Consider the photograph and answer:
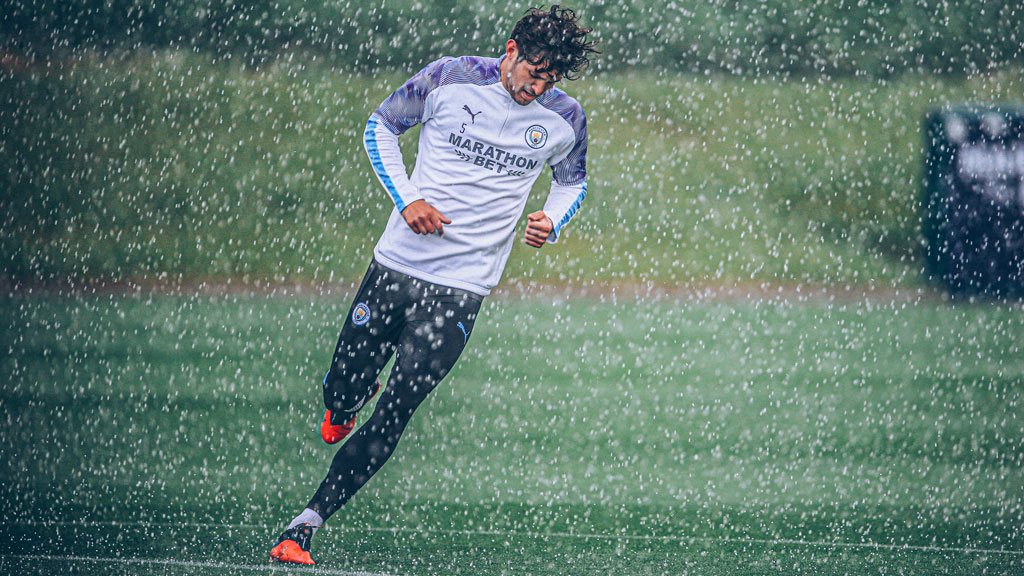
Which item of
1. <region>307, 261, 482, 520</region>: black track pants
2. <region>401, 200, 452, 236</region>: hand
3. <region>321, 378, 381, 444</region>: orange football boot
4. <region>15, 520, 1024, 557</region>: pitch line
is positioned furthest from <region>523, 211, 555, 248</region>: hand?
<region>15, 520, 1024, 557</region>: pitch line

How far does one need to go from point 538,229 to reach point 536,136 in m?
0.40

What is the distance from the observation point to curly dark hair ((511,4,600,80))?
328cm

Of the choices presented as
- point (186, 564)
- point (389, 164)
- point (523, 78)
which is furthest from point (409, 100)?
point (186, 564)

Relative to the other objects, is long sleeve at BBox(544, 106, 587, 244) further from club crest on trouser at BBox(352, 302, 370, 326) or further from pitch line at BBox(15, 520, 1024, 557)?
pitch line at BBox(15, 520, 1024, 557)

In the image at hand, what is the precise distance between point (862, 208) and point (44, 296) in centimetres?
1298

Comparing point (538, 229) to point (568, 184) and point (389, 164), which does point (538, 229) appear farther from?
point (389, 164)

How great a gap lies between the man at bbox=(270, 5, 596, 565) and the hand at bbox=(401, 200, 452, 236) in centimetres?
3

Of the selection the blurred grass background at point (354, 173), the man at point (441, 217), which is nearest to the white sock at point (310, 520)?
the man at point (441, 217)

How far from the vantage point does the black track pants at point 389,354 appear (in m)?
3.43

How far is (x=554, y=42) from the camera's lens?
3.28 metres

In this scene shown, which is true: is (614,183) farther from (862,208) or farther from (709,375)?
(709,375)

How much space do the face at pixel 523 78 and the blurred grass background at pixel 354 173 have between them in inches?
429

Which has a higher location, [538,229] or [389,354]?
[538,229]

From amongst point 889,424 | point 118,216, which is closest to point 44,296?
point 118,216
